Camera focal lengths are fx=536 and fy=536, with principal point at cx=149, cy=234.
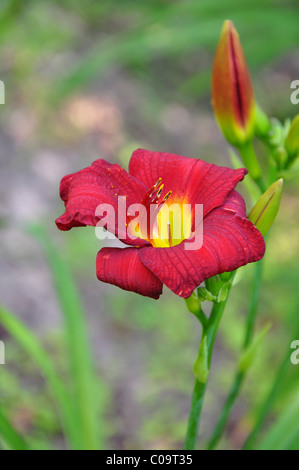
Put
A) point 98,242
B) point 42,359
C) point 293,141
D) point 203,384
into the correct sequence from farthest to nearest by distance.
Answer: point 98,242 < point 42,359 < point 293,141 < point 203,384

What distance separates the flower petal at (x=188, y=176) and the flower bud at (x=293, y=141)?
6.1 inches

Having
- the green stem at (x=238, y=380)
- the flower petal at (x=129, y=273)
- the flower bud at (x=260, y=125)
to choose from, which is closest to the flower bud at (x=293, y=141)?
the flower bud at (x=260, y=125)

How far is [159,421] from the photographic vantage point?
1.35 meters

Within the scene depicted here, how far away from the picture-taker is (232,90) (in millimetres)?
661

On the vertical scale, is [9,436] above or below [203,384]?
below

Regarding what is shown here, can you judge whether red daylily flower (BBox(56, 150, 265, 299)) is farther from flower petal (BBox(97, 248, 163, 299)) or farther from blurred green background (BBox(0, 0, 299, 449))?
blurred green background (BBox(0, 0, 299, 449))

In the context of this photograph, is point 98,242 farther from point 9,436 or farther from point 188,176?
point 188,176

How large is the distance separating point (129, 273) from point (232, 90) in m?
0.31

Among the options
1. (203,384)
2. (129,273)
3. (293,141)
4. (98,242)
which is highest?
(293,141)

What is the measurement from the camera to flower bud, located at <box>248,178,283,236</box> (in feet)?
1.72

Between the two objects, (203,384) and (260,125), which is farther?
(260,125)

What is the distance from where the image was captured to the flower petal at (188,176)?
528 mm

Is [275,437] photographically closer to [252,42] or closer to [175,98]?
[252,42]

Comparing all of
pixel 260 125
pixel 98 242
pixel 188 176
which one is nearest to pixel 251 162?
pixel 260 125
